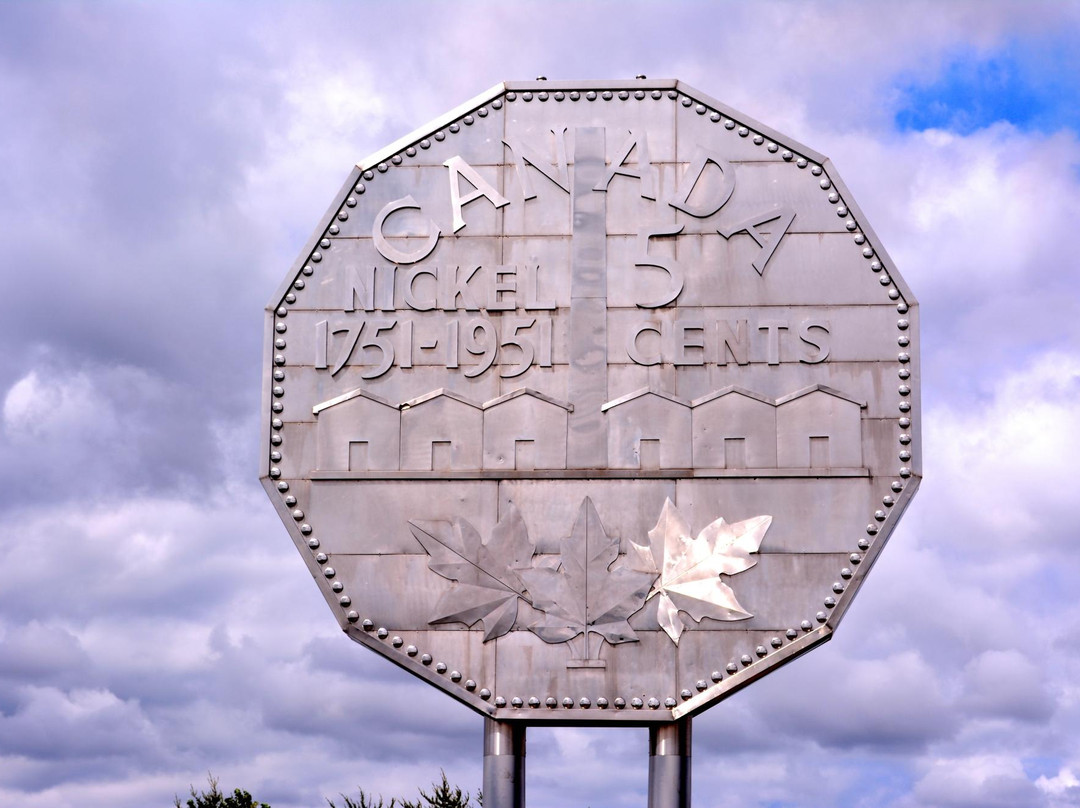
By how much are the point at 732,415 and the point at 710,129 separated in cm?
291

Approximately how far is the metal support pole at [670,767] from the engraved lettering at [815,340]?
346cm

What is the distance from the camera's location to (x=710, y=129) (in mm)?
18016

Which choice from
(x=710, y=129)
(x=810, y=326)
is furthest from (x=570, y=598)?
(x=710, y=129)

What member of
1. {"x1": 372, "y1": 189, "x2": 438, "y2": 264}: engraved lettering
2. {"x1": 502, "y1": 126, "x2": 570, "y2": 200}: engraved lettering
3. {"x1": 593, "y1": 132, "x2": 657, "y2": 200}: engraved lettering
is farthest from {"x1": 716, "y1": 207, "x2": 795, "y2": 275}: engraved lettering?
{"x1": 372, "y1": 189, "x2": 438, "y2": 264}: engraved lettering

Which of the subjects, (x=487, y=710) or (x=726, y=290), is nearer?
(x=487, y=710)

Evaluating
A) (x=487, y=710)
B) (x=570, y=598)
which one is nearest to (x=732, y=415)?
(x=570, y=598)

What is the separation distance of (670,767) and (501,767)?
147cm

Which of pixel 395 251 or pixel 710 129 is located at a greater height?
pixel 710 129

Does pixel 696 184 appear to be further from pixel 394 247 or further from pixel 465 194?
pixel 394 247

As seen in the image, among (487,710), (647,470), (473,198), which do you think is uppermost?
(473,198)

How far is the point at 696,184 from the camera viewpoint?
58.3 ft

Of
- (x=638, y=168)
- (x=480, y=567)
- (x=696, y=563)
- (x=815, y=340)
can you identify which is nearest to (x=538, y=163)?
(x=638, y=168)

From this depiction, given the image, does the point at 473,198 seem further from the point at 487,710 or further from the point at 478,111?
the point at 487,710

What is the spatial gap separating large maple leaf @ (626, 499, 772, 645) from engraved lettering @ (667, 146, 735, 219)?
3005mm
